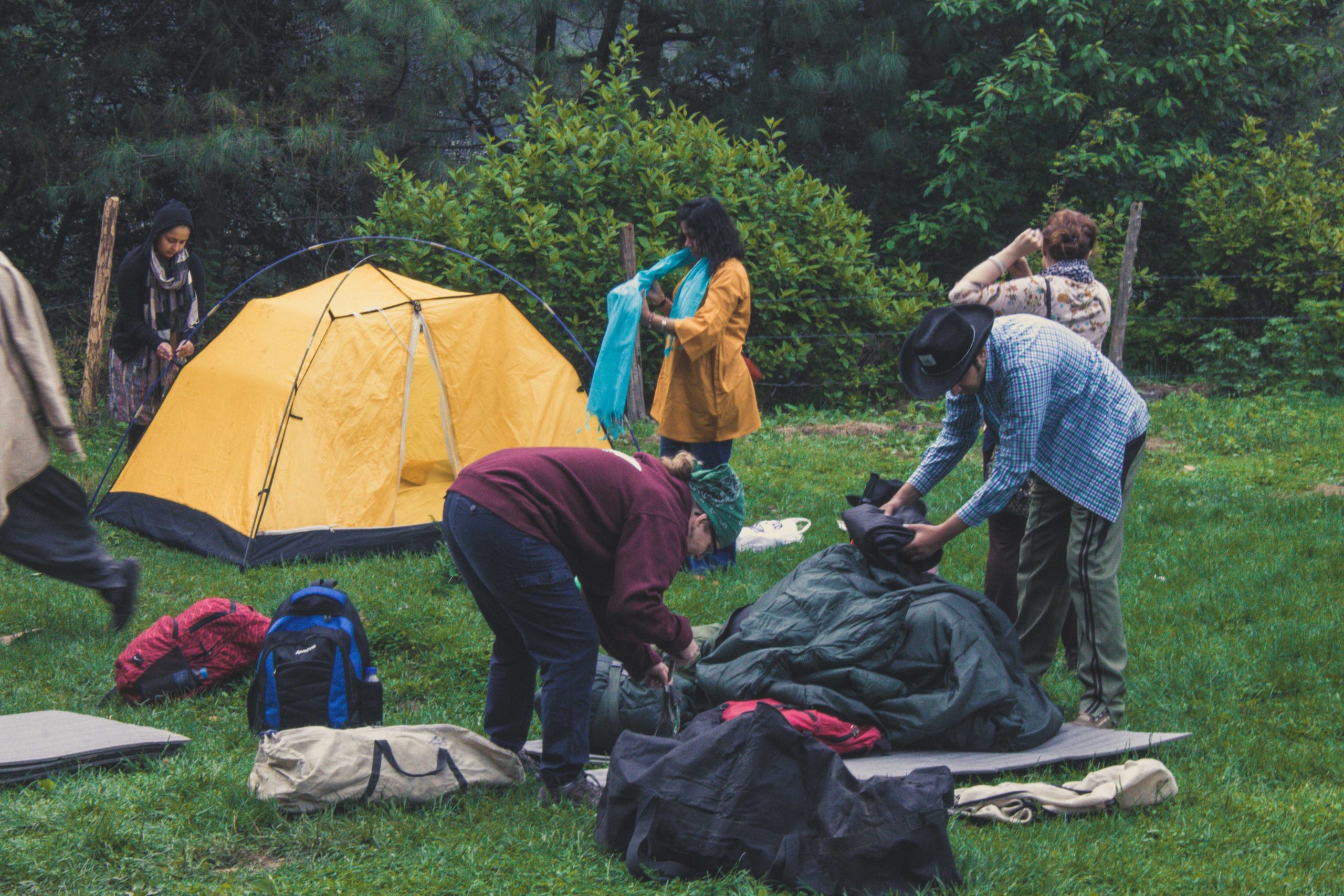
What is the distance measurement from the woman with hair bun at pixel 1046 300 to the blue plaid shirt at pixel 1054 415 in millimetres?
422

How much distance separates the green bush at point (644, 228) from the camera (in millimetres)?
10258

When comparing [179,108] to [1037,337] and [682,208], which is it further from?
[1037,337]

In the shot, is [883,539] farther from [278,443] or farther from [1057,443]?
[278,443]

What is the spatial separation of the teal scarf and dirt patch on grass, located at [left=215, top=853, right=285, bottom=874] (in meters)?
3.37

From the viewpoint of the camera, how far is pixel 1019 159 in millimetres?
13883

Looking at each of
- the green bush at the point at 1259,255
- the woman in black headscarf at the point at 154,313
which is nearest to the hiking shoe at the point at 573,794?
the woman in black headscarf at the point at 154,313

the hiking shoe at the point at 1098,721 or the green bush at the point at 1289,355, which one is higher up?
the green bush at the point at 1289,355

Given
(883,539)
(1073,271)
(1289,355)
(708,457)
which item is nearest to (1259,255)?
(1289,355)

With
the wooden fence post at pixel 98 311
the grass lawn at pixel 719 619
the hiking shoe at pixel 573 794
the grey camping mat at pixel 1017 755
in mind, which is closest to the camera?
the grass lawn at pixel 719 619

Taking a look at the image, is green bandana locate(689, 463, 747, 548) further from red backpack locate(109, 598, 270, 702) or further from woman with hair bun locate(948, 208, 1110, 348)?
red backpack locate(109, 598, 270, 702)

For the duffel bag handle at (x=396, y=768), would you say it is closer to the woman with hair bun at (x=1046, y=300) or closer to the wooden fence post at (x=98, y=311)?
the woman with hair bun at (x=1046, y=300)

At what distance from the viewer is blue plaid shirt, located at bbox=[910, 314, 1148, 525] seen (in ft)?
13.1

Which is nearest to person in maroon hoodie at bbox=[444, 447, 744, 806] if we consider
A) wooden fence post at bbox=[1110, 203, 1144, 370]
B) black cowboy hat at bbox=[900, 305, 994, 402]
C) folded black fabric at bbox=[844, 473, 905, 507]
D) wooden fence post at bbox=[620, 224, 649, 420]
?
black cowboy hat at bbox=[900, 305, 994, 402]

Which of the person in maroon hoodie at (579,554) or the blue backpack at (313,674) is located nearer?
the person in maroon hoodie at (579,554)
